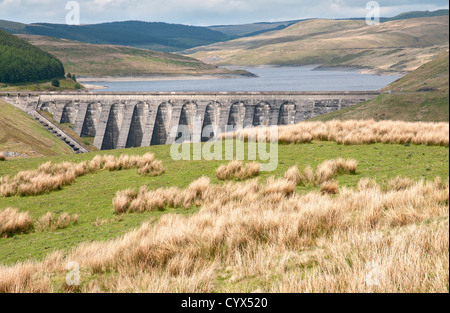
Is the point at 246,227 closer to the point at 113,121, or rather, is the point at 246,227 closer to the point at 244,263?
the point at 244,263

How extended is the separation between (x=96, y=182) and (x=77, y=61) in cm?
20054

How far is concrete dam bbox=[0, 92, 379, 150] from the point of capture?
63.6 meters

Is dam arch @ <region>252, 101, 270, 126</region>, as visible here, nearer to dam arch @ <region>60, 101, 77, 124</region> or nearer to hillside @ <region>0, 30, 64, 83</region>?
dam arch @ <region>60, 101, 77, 124</region>

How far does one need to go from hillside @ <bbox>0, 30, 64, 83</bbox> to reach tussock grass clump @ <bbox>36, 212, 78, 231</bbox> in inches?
4342

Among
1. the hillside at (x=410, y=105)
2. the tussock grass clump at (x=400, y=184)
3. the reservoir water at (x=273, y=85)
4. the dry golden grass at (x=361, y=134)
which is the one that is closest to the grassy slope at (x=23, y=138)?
the dry golden grass at (x=361, y=134)

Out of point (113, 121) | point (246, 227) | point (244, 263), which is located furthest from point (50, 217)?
point (113, 121)

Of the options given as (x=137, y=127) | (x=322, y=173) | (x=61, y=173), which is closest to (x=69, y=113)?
(x=137, y=127)

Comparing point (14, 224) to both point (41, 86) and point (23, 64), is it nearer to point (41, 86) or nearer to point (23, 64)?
point (41, 86)

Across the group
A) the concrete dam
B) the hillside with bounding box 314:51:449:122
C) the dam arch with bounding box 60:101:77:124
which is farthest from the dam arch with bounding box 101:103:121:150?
the hillside with bounding box 314:51:449:122

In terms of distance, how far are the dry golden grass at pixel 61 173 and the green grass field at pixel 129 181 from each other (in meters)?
0.39

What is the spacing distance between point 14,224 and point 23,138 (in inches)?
1513

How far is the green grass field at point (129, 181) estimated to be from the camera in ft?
28.7

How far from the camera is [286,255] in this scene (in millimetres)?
5488

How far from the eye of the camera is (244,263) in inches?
210
